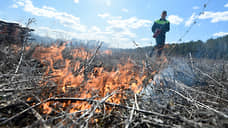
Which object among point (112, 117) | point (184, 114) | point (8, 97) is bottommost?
point (112, 117)

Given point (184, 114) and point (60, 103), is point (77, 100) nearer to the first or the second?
point (60, 103)

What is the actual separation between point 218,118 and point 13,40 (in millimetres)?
7186

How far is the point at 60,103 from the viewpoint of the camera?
6.37 ft

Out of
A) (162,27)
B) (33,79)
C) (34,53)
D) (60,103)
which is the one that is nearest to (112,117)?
(60,103)

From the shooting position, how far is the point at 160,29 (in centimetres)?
791

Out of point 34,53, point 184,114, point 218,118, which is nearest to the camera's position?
point 218,118

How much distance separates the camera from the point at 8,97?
180 cm

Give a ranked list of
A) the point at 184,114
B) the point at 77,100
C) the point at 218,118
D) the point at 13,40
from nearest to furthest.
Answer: the point at 218,118
the point at 184,114
the point at 77,100
the point at 13,40

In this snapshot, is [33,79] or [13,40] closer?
[33,79]

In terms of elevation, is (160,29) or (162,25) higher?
(162,25)

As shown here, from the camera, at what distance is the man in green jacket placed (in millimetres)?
7867

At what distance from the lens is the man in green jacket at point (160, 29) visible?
787 centimetres

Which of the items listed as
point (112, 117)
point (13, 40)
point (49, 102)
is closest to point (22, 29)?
point (13, 40)

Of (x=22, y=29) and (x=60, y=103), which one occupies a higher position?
(x=22, y=29)
